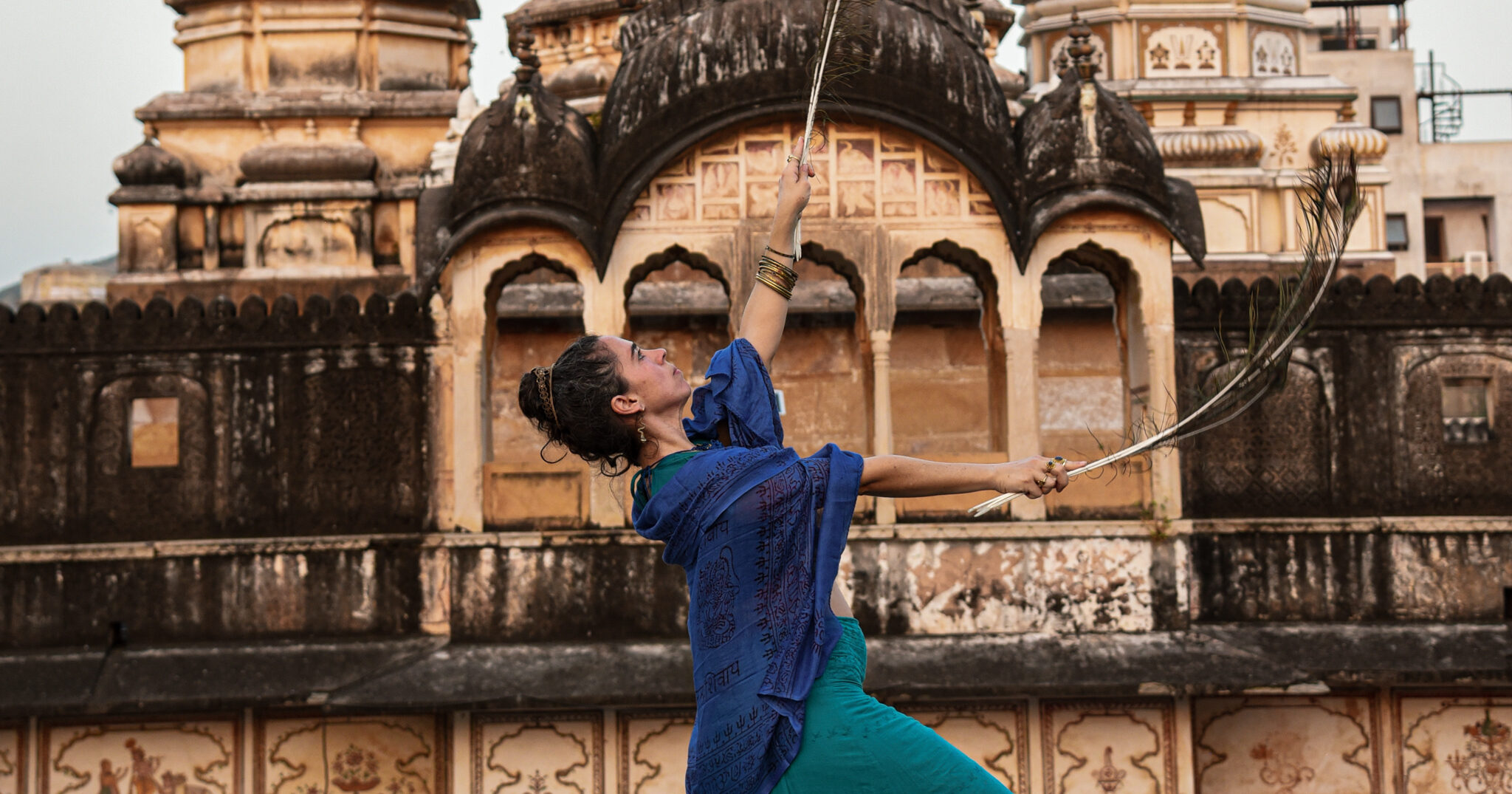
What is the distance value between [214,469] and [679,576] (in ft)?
10.1

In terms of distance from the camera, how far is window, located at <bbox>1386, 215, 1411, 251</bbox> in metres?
26.2

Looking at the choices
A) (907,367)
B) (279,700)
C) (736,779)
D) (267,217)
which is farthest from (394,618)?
(736,779)

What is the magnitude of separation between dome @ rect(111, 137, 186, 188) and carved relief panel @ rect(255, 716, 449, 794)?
20.4 feet

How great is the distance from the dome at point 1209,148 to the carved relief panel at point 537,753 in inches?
314

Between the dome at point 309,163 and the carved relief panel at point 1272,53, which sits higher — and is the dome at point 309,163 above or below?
below

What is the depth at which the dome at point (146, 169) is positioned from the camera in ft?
46.2

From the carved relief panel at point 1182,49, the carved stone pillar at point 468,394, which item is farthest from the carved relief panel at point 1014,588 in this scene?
the carved relief panel at point 1182,49

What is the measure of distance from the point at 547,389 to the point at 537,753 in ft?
21.3

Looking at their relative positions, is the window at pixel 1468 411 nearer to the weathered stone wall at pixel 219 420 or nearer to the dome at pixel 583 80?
the weathered stone wall at pixel 219 420

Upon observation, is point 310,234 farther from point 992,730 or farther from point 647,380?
point 647,380

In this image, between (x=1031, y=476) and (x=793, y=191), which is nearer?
(x=1031, y=476)

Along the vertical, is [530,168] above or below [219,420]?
above

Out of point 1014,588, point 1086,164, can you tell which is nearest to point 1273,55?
point 1086,164

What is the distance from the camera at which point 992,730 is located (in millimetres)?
9523
